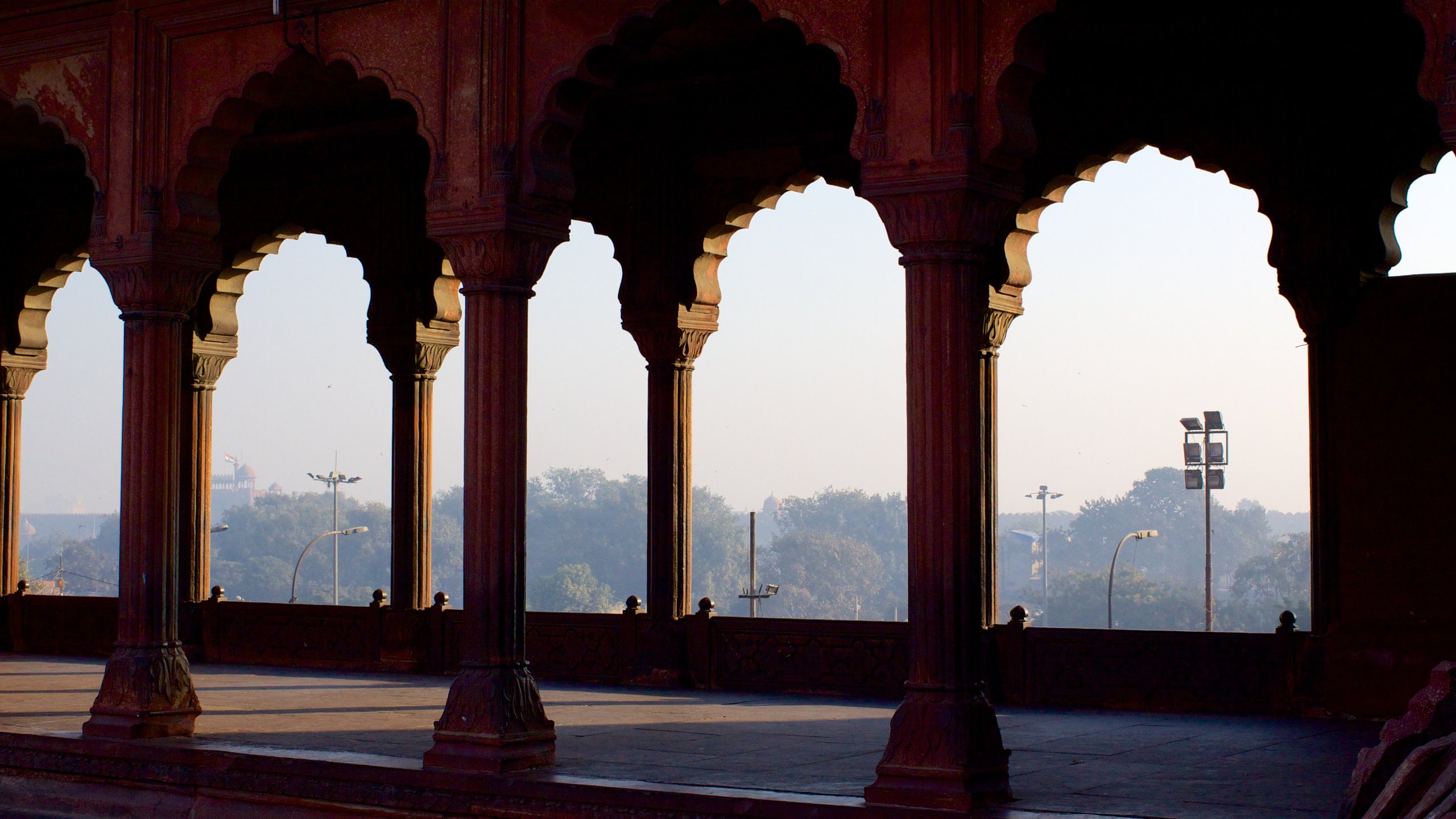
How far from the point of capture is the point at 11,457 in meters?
16.8

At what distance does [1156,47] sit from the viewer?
11391 millimetres

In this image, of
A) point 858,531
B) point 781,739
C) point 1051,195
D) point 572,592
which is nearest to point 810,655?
point 781,739

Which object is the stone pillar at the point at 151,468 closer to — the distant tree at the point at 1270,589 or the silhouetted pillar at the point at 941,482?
the silhouetted pillar at the point at 941,482

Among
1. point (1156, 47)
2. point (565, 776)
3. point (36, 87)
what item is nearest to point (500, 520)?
point (565, 776)

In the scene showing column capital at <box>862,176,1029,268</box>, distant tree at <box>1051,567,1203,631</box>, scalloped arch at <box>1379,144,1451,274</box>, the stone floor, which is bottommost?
distant tree at <box>1051,567,1203,631</box>

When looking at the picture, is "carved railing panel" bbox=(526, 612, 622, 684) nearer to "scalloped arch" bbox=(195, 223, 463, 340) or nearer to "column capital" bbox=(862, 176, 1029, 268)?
"scalloped arch" bbox=(195, 223, 463, 340)

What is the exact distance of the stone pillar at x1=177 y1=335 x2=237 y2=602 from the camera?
621 inches

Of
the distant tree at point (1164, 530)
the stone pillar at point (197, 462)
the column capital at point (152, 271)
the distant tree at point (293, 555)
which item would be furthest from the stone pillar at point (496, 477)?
the distant tree at point (1164, 530)

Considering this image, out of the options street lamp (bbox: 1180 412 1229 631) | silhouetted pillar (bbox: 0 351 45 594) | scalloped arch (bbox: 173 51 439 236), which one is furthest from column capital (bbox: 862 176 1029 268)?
street lamp (bbox: 1180 412 1229 631)

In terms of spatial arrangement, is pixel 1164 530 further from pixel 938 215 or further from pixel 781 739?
pixel 938 215

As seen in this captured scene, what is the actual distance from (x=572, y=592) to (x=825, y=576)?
16.3m

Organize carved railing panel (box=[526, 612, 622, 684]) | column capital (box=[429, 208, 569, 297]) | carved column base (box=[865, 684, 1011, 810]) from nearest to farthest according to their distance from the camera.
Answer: carved column base (box=[865, 684, 1011, 810])
column capital (box=[429, 208, 569, 297])
carved railing panel (box=[526, 612, 622, 684])

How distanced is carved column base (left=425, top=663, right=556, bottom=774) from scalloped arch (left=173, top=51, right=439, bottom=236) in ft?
10.3

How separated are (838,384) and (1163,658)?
66.0m
